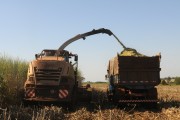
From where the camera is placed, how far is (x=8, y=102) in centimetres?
1580

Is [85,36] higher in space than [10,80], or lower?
higher

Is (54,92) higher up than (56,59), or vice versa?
(56,59)

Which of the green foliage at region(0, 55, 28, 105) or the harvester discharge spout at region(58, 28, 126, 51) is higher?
the harvester discharge spout at region(58, 28, 126, 51)

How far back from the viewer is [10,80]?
17.0 m

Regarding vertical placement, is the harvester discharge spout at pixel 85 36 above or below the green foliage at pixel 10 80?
above

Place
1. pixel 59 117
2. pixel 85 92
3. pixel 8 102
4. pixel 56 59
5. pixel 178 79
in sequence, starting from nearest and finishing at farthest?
pixel 59 117 → pixel 8 102 → pixel 56 59 → pixel 85 92 → pixel 178 79

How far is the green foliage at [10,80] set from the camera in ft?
49.1

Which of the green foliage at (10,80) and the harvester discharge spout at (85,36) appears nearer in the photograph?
the green foliage at (10,80)

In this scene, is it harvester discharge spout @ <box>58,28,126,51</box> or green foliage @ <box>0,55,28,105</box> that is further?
harvester discharge spout @ <box>58,28,126,51</box>

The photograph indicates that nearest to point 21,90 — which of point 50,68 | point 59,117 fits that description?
point 50,68

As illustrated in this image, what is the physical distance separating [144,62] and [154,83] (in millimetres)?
1010

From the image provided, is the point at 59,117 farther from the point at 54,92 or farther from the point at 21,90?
the point at 21,90

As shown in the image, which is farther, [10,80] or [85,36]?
[85,36]

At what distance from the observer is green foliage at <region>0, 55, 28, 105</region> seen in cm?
1496
